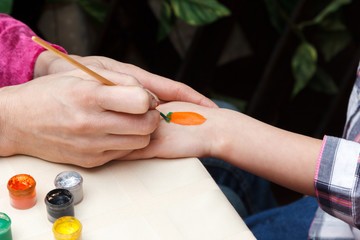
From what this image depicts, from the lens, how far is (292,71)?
59.1 inches

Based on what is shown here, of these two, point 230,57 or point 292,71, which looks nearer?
point 292,71

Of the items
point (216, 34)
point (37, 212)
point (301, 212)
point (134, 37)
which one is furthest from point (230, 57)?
point (37, 212)

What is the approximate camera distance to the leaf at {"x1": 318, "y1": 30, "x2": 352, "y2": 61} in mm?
1514

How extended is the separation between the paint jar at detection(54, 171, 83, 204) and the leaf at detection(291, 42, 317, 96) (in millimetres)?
1076

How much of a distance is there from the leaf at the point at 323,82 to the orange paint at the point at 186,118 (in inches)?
41.2

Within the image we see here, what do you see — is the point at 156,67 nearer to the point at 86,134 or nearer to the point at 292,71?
the point at 292,71

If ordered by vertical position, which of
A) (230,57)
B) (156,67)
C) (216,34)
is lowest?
(156,67)

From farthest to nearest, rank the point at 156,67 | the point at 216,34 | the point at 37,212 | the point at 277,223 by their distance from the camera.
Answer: the point at 156,67
the point at 216,34
the point at 277,223
the point at 37,212

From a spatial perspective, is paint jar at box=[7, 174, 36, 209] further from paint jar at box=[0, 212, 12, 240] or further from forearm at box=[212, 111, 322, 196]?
forearm at box=[212, 111, 322, 196]

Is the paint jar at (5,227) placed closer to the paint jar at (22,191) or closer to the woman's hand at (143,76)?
the paint jar at (22,191)

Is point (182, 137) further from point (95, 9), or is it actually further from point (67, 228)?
point (95, 9)

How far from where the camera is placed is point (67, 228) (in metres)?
0.49

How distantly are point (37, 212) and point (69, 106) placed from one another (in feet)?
0.50

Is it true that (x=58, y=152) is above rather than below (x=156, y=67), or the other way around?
above
